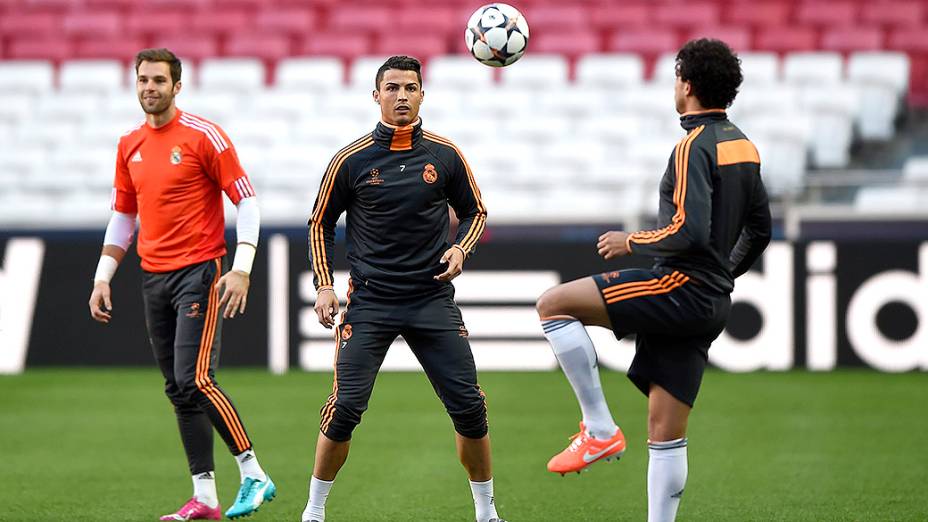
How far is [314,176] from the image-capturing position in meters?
15.2

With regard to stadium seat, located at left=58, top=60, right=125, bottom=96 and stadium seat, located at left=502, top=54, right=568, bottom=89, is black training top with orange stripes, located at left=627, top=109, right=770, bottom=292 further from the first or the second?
stadium seat, located at left=58, top=60, right=125, bottom=96

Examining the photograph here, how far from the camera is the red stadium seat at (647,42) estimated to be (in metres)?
17.5

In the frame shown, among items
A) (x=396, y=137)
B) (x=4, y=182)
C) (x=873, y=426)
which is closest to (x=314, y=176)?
(x=4, y=182)

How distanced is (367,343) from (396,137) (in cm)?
90

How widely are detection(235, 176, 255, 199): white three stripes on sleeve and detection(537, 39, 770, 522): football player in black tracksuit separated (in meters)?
1.71

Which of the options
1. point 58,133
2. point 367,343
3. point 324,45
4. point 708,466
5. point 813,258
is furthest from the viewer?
point 324,45

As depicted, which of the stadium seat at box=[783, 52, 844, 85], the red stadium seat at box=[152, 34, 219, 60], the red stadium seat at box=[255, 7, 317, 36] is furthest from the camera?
the red stadium seat at box=[255, 7, 317, 36]

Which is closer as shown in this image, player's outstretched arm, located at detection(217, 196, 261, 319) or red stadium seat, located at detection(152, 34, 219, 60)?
player's outstretched arm, located at detection(217, 196, 261, 319)

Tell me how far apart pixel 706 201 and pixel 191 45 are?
14.6 m

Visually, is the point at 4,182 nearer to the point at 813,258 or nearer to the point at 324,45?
the point at 324,45

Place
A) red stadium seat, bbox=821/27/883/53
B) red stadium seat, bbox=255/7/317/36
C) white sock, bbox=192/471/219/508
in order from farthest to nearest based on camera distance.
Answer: red stadium seat, bbox=255/7/317/36, red stadium seat, bbox=821/27/883/53, white sock, bbox=192/471/219/508

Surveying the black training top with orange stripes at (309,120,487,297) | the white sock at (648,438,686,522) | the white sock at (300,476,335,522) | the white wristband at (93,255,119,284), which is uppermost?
the black training top with orange stripes at (309,120,487,297)

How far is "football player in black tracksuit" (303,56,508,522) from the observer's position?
5.81 m

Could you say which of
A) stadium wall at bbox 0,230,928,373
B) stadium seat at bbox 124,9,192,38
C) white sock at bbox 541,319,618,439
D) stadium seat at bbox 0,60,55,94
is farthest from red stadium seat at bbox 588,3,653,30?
white sock at bbox 541,319,618,439
